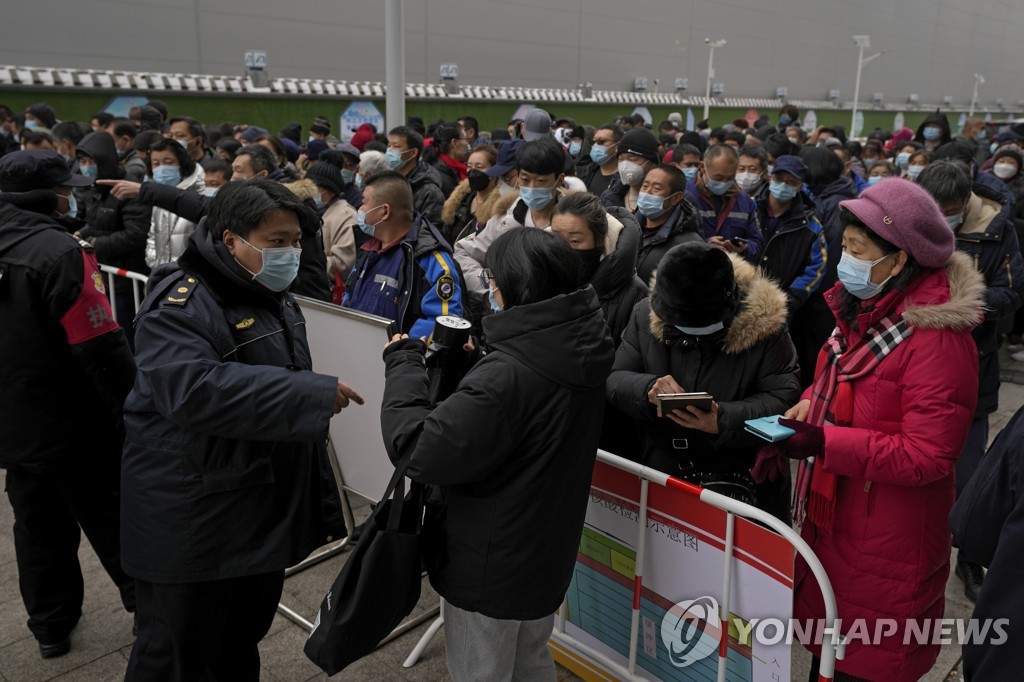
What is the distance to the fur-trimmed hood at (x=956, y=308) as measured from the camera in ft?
7.72

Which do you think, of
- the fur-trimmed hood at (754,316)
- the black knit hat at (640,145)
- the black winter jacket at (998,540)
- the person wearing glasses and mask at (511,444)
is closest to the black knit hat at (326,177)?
the black knit hat at (640,145)

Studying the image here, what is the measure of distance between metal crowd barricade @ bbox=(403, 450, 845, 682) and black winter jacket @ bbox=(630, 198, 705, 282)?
6.39ft

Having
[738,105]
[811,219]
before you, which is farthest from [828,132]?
[738,105]

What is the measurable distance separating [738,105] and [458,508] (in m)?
32.6

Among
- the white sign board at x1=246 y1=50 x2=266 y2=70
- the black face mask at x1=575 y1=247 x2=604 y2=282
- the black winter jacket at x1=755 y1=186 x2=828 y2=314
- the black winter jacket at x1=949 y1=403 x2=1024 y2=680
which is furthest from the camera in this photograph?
the white sign board at x1=246 y1=50 x2=266 y2=70

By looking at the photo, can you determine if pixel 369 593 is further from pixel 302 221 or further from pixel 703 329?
pixel 703 329

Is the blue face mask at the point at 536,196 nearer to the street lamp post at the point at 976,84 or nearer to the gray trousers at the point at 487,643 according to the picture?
the gray trousers at the point at 487,643

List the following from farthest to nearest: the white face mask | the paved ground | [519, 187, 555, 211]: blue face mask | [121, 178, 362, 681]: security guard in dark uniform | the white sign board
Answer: the white sign board < the white face mask < [519, 187, 555, 211]: blue face mask < the paved ground < [121, 178, 362, 681]: security guard in dark uniform

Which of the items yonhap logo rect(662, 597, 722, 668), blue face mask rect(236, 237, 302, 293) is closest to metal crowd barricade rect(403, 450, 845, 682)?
yonhap logo rect(662, 597, 722, 668)

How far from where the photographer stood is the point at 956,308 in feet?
7.74

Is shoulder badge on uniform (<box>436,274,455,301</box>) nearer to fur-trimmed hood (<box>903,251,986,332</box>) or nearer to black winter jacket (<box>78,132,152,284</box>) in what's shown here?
fur-trimmed hood (<box>903,251,986,332</box>)

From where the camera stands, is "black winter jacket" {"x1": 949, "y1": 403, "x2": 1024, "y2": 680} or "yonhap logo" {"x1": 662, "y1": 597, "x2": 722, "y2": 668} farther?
"yonhap logo" {"x1": 662, "y1": 597, "x2": 722, "y2": 668}

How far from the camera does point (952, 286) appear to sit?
2443 mm

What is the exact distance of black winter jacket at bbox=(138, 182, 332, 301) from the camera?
3.01m
